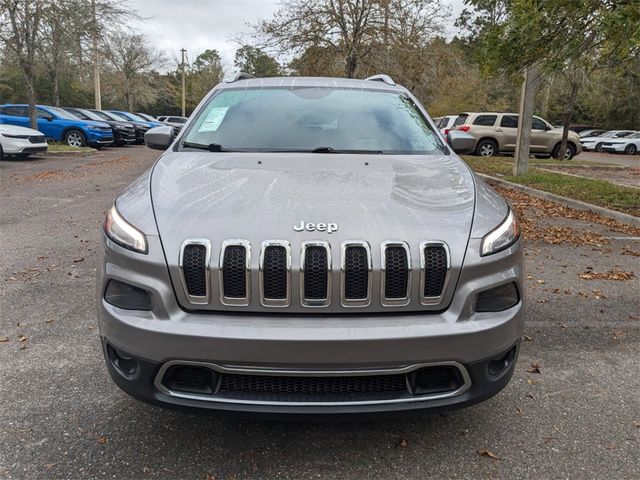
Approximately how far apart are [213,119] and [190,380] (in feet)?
6.55

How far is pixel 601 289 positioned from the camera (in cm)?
461

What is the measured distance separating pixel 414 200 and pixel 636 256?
461cm

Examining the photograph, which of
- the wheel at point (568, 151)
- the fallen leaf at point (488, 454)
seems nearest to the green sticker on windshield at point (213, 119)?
the fallen leaf at point (488, 454)

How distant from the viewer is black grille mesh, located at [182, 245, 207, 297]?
200cm

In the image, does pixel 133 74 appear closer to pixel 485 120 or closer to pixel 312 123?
pixel 485 120

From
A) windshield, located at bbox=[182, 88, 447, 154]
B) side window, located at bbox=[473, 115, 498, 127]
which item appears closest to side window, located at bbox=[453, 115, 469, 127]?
side window, located at bbox=[473, 115, 498, 127]

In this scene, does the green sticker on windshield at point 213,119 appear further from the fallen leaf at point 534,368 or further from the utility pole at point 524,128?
the utility pole at point 524,128

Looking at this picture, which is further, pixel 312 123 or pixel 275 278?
pixel 312 123

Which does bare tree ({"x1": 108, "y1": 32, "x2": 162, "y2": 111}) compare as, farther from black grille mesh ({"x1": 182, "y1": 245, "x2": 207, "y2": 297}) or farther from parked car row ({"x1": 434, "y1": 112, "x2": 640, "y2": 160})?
black grille mesh ({"x1": 182, "y1": 245, "x2": 207, "y2": 297})

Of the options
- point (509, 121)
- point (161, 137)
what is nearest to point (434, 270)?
point (161, 137)

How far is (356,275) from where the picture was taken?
1991 mm

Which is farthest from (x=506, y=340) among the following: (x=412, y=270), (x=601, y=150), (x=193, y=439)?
(x=601, y=150)

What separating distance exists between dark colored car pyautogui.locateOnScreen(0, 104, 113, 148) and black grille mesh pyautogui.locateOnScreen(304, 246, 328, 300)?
2032 centimetres

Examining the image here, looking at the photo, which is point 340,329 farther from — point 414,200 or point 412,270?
point 414,200
